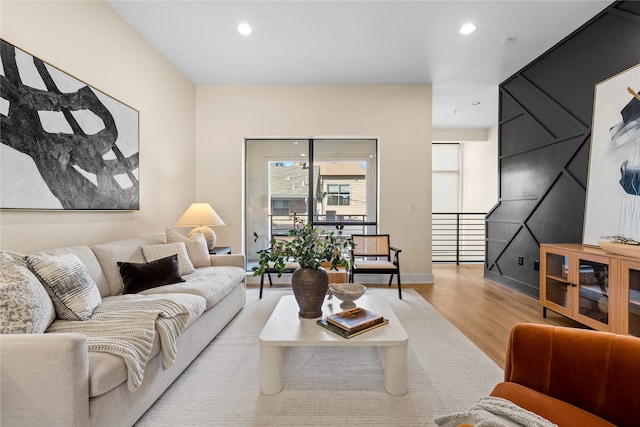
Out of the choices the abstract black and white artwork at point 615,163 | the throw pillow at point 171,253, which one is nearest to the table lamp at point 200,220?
the throw pillow at point 171,253

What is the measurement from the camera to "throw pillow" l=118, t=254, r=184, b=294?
2168 millimetres

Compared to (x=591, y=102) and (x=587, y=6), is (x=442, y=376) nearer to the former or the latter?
(x=591, y=102)

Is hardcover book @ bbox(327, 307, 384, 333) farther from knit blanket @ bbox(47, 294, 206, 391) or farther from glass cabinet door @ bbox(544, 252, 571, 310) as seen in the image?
glass cabinet door @ bbox(544, 252, 571, 310)

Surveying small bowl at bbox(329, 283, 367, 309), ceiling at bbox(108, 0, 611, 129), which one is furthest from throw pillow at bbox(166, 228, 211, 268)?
ceiling at bbox(108, 0, 611, 129)

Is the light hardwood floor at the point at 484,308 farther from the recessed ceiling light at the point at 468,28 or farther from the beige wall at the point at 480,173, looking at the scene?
the recessed ceiling light at the point at 468,28

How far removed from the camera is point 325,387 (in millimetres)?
1729

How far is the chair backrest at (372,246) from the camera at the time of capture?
154 inches

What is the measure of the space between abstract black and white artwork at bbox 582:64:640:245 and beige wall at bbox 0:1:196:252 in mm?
4312

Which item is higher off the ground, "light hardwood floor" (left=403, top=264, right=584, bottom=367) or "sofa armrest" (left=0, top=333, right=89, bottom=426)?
"sofa armrest" (left=0, top=333, right=89, bottom=426)

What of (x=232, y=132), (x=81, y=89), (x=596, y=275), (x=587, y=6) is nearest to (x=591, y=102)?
(x=587, y=6)

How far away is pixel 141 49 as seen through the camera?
3.04 m

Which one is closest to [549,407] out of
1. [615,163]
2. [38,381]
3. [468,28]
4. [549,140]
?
[38,381]

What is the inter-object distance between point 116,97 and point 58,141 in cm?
83

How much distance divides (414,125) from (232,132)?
2.63 m
